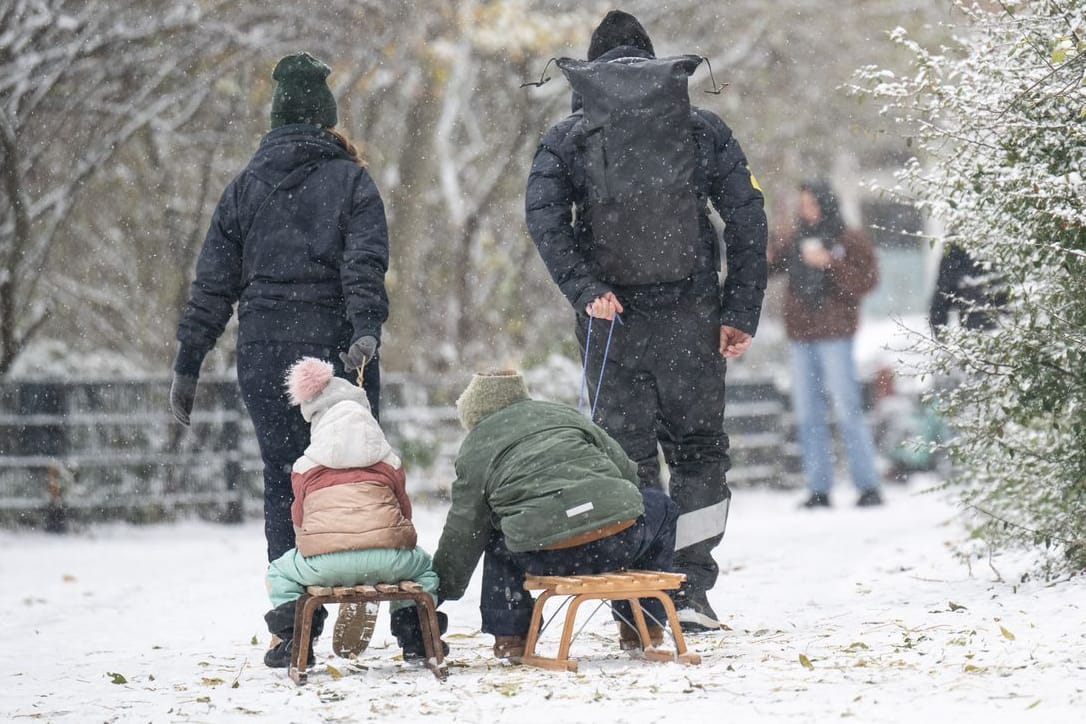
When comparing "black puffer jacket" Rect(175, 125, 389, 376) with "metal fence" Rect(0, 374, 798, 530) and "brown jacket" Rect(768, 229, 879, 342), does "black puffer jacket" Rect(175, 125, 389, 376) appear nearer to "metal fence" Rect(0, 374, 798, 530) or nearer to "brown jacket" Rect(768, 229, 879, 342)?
"metal fence" Rect(0, 374, 798, 530)

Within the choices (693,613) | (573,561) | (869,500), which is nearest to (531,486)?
(573,561)

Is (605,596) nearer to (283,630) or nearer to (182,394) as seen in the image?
(283,630)

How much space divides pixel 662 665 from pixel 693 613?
0.74 meters

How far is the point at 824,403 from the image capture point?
1159cm

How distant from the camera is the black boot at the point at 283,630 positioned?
5414 mm

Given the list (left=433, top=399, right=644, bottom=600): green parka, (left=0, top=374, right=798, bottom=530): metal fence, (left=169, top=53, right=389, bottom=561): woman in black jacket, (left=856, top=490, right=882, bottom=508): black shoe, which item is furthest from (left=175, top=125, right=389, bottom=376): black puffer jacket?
(left=856, top=490, right=882, bottom=508): black shoe

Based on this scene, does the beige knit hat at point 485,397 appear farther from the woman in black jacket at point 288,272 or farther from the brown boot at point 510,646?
the brown boot at point 510,646

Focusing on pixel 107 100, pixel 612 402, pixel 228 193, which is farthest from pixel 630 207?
pixel 107 100

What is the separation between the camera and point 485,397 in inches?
207

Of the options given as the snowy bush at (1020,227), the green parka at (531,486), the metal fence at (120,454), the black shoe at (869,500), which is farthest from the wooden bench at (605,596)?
the metal fence at (120,454)

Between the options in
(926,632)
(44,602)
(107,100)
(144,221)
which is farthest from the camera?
(144,221)

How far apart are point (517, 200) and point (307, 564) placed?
40.8 feet

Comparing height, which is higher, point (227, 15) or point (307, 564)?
point (227, 15)

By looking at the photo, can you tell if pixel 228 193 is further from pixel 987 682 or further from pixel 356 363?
pixel 987 682
